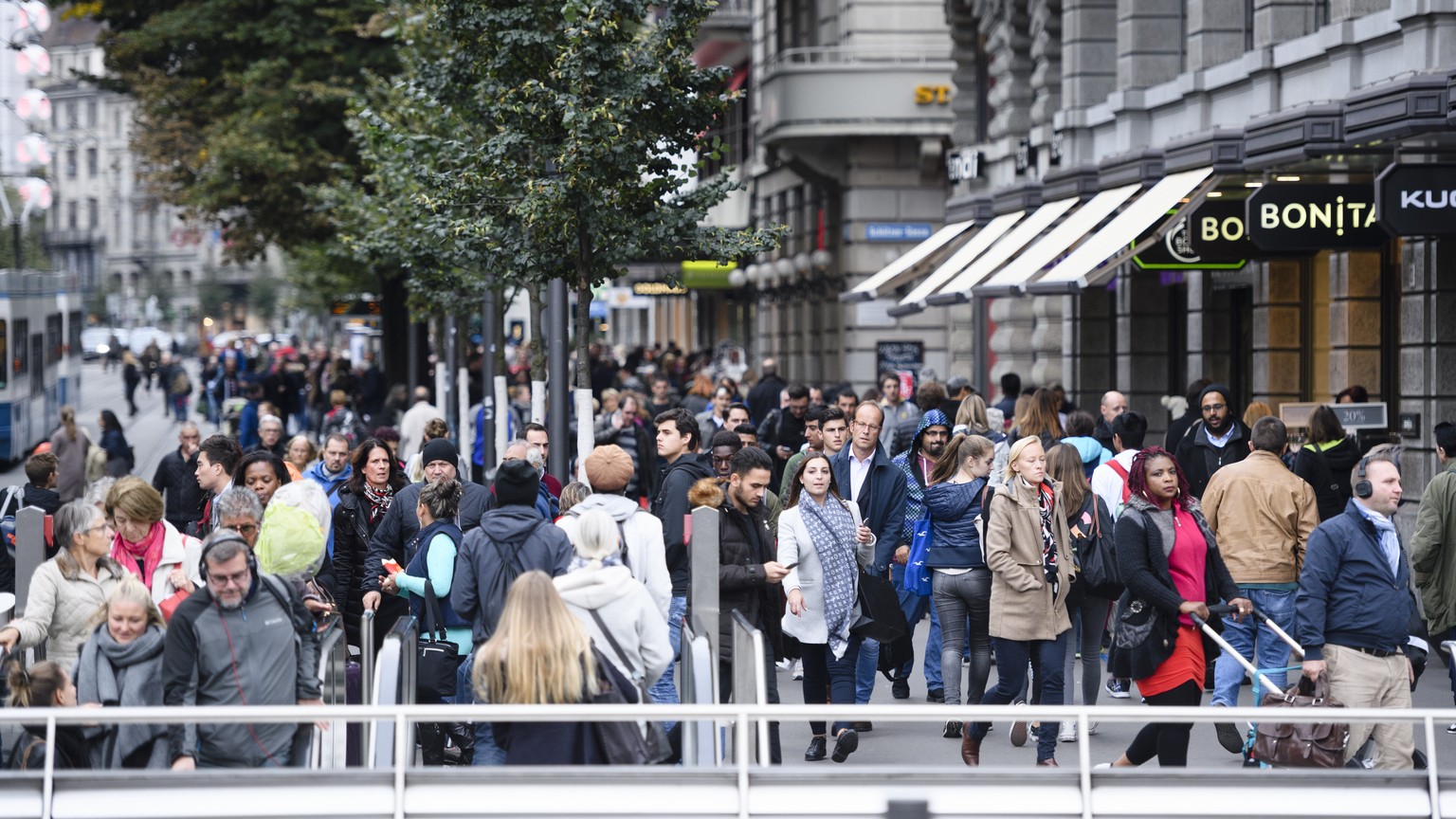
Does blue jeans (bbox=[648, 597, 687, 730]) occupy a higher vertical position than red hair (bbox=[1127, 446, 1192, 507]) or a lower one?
→ lower

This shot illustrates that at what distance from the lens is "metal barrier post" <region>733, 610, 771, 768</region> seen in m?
7.68

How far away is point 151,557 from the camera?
9047 mm

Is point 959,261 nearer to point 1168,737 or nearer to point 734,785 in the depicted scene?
point 1168,737

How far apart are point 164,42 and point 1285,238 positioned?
22219 mm

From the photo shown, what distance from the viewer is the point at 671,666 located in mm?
10320

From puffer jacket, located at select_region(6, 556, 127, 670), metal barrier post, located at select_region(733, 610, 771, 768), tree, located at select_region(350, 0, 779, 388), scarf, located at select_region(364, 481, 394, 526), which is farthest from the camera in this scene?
tree, located at select_region(350, 0, 779, 388)

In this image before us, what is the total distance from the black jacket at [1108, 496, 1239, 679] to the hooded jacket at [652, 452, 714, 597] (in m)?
2.20

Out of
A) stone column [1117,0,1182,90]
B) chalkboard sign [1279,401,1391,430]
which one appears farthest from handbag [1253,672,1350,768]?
stone column [1117,0,1182,90]

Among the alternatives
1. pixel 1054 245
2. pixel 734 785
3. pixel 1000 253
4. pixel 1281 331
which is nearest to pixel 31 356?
pixel 1000 253

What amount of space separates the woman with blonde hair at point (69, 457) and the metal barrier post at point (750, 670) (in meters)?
13.9

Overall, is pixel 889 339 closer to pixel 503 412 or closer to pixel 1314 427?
pixel 503 412

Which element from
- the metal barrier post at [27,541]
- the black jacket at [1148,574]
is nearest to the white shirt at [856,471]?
the black jacket at [1148,574]

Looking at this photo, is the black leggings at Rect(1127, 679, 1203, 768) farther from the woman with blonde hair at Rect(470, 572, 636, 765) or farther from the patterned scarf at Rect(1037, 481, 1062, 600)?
the woman with blonde hair at Rect(470, 572, 636, 765)

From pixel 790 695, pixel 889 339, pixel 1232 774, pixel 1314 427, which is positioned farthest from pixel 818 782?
pixel 889 339
